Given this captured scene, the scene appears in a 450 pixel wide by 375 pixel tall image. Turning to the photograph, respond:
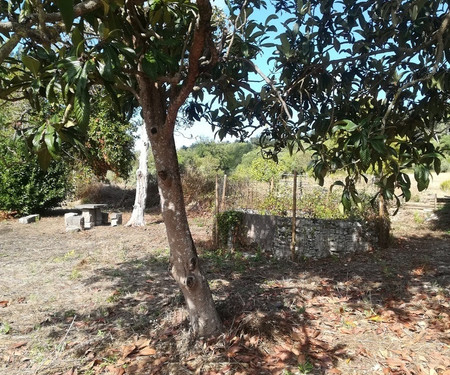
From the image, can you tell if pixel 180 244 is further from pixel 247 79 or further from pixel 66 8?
pixel 66 8

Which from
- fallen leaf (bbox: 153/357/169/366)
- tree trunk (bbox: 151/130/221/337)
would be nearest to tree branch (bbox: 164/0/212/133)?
tree trunk (bbox: 151/130/221/337)

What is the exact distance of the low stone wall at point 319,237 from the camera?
685 cm

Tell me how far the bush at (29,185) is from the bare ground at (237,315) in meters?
5.59

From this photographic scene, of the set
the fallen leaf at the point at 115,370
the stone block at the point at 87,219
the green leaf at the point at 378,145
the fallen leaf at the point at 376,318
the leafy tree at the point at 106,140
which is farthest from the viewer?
the leafy tree at the point at 106,140

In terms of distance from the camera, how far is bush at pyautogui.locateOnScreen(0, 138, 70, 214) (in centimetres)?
1164

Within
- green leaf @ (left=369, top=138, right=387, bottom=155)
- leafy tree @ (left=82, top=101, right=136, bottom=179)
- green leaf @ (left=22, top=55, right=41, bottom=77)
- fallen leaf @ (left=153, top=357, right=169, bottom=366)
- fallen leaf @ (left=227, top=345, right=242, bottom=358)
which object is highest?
leafy tree @ (left=82, top=101, right=136, bottom=179)

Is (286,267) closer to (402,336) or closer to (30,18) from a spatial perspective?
(402,336)

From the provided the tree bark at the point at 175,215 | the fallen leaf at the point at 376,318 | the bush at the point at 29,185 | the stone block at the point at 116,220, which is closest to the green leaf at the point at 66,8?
the tree bark at the point at 175,215

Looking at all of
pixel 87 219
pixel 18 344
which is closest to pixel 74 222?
pixel 87 219

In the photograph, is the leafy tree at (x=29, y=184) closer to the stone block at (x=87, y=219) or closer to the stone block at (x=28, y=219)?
the stone block at (x=28, y=219)

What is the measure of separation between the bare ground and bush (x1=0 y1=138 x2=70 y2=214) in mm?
5593

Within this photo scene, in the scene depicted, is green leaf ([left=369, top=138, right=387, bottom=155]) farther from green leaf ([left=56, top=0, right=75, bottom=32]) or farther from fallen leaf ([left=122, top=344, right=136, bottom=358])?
fallen leaf ([left=122, top=344, right=136, bottom=358])

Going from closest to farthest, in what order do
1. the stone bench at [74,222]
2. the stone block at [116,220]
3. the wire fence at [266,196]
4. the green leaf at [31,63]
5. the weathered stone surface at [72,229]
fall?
the green leaf at [31,63] → the wire fence at [266,196] → the weathered stone surface at [72,229] → the stone bench at [74,222] → the stone block at [116,220]

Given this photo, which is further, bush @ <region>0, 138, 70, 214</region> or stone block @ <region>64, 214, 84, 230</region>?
bush @ <region>0, 138, 70, 214</region>
